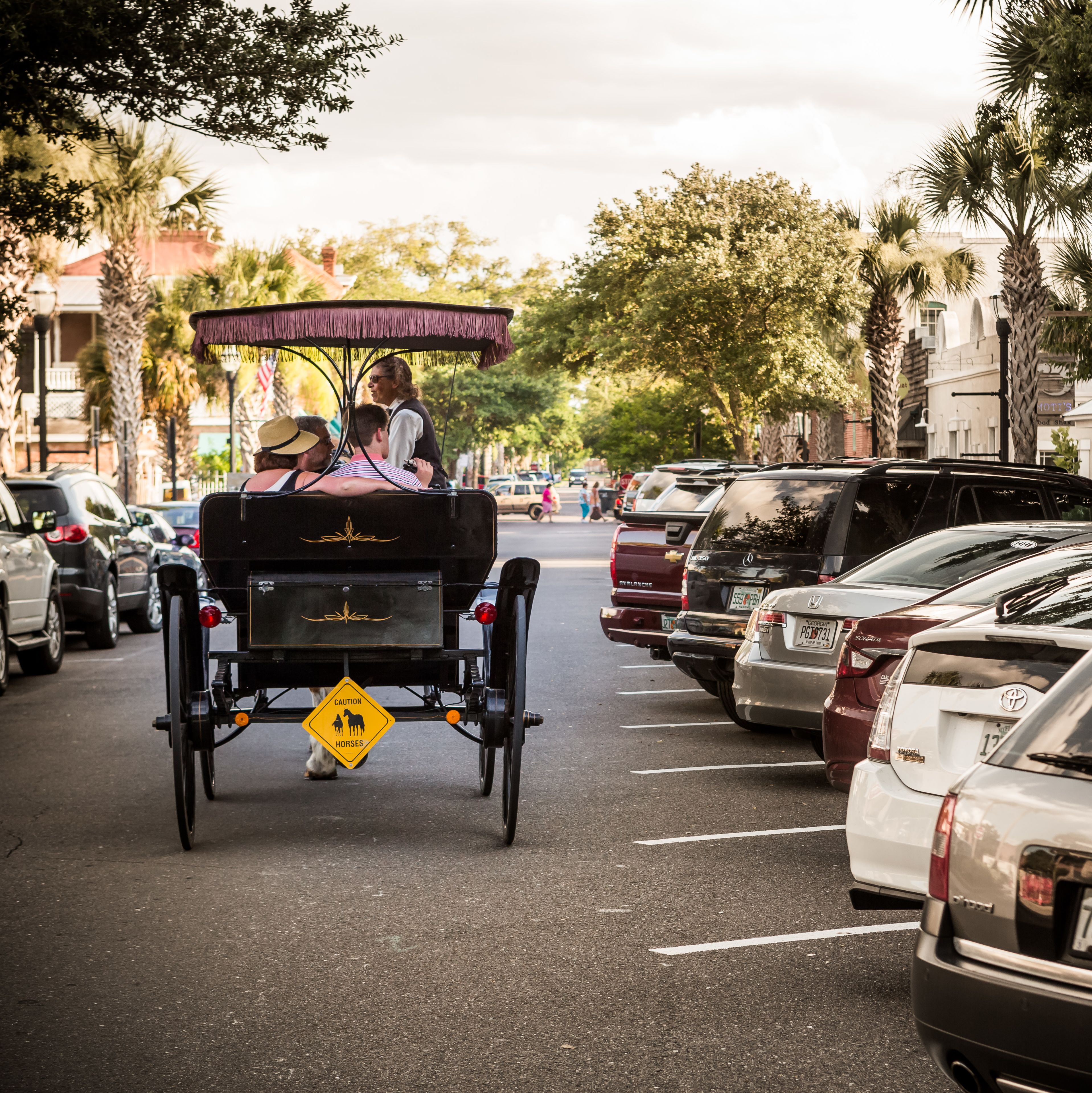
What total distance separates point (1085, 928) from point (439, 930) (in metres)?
3.13

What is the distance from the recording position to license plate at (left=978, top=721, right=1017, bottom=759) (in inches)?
197

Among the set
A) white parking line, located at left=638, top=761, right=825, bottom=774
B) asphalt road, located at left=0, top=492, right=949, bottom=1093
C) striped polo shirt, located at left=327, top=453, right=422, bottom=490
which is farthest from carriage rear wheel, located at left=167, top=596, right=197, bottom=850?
white parking line, located at left=638, top=761, right=825, bottom=774

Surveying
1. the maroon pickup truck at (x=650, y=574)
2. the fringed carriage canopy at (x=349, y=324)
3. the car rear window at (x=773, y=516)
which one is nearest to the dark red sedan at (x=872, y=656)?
the fringed carriage canopy at (x=349, y=324)

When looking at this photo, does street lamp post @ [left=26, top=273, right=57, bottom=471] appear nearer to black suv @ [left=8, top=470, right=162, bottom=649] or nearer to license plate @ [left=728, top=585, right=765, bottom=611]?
black suv @ [left=8, top=470, right=162, bottom=649]

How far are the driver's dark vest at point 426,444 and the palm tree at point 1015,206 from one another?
1897 centimetres

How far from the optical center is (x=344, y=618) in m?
7.41

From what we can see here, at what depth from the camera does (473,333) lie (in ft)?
26.8

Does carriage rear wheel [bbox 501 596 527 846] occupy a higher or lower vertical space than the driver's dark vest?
lower

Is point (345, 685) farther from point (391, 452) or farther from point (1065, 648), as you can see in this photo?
point (1065, 648)

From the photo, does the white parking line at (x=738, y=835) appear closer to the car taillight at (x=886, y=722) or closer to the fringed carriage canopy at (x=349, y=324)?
the car taillight at (x=886, y=722)

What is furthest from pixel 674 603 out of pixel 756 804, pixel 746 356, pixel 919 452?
pixel 919 452

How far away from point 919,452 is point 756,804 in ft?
140

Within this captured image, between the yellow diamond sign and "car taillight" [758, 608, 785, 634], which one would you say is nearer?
the yellow diamond sign

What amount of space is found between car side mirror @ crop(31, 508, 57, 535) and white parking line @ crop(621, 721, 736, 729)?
6.34 meters
